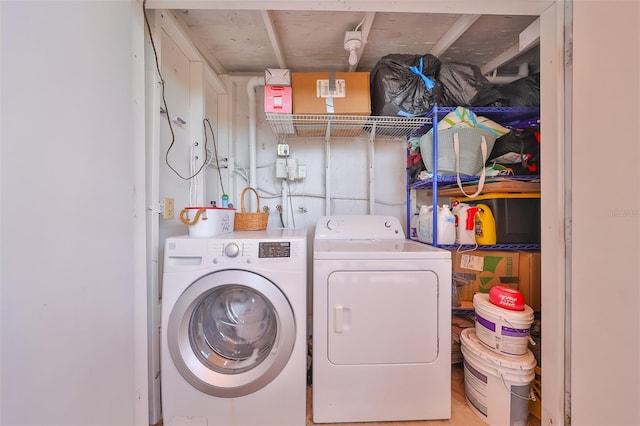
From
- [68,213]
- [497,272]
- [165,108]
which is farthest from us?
[497,272]

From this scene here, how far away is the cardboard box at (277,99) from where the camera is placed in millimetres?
1585

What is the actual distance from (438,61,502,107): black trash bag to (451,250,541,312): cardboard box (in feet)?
3.17

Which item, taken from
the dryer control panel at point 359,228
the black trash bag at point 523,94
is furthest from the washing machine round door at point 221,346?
the black trash bag at point 523,94

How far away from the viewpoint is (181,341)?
1.10 metres

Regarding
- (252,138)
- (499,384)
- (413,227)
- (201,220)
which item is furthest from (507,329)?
(252,138)

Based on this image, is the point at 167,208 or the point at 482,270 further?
the point at 482,270

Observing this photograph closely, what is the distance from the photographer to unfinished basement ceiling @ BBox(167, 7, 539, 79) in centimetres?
143

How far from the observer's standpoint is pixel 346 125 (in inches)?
69.6

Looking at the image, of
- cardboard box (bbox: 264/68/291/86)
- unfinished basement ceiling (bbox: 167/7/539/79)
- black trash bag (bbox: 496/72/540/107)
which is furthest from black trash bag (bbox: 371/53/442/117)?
cardboard box (bbox: 264/68/291/86)

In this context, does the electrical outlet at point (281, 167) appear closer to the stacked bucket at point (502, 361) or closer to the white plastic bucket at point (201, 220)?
the white plastic bucket at point (201, 220)

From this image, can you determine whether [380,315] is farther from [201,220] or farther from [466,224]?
[201,220]
